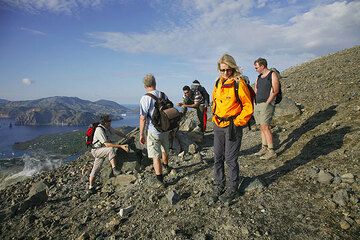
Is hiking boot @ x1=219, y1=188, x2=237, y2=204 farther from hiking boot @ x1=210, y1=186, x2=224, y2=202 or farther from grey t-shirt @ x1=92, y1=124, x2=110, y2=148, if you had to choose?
grey t-shirt @ x1=92, y1=124, x2=110, y2=148

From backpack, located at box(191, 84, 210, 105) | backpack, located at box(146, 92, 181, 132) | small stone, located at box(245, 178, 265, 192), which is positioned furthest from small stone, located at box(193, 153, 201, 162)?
small stone, located at box(245, 178, 265, 192)

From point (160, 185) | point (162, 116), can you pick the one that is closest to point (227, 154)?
point (162, 116)

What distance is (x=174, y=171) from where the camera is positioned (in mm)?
8375

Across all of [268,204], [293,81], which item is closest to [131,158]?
[268,204]

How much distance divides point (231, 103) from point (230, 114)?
226 millimetres

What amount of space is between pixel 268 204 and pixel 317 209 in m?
0.92

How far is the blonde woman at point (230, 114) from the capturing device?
16.9 ft

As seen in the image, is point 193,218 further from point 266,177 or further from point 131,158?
point 131,158

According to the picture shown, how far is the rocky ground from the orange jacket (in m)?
1.86

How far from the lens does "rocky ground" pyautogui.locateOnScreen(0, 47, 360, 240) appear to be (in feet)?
16.1

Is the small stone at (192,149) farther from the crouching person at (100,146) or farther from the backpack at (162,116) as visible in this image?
the backpack at (162,116)

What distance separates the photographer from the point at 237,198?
5.83 m

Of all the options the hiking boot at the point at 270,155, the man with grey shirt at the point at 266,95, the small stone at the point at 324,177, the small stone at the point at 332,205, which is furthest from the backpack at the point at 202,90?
the small stone at the point at 332,205

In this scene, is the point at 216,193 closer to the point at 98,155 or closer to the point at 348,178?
the point at 348,178
